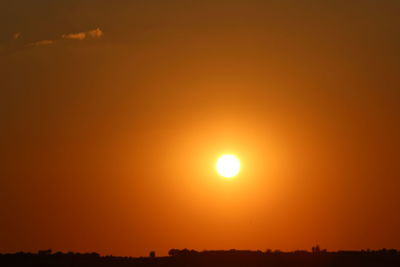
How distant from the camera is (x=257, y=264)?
125m

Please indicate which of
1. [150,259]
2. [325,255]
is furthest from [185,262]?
[325,255]

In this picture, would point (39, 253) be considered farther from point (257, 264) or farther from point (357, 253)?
point (357, 253)

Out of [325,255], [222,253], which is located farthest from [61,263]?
[325,255]

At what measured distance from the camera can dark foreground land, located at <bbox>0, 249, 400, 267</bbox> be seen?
12450 cm

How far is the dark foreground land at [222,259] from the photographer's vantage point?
124 meters

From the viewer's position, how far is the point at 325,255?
126000 mm

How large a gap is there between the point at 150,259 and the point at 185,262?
2.93m

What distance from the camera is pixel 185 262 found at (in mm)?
125062

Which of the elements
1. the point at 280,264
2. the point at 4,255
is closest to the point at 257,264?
the point at 280,264

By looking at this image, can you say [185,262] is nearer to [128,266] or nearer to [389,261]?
[128,266]

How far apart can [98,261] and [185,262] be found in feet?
23.5

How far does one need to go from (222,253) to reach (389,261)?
13733 mm

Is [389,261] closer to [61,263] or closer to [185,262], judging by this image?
[185,262]

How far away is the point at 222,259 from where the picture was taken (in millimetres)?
125688
